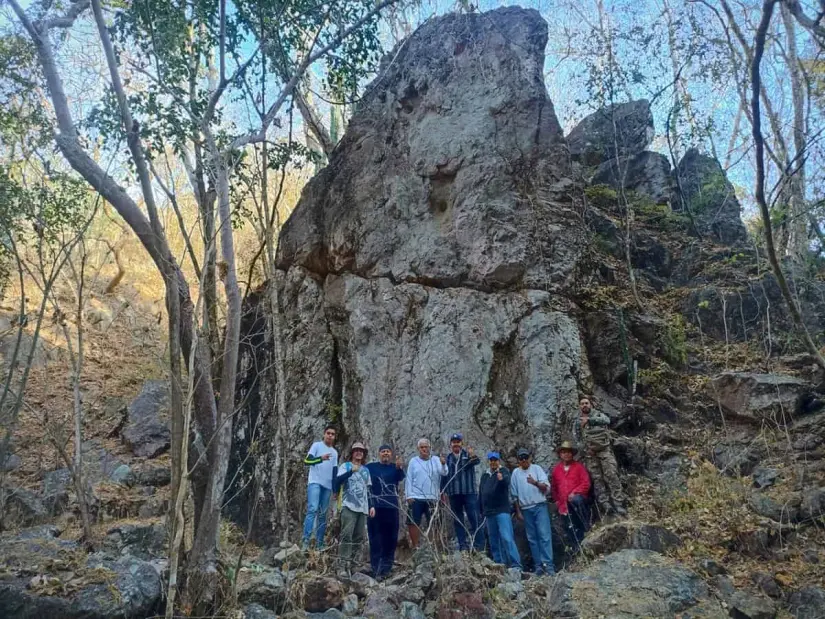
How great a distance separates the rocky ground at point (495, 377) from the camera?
5.91 metres

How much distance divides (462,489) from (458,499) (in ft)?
0.68

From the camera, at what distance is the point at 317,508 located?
797 cm

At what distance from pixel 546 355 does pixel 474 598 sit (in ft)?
15.1

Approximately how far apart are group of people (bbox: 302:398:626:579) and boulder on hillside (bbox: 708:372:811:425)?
103 inches

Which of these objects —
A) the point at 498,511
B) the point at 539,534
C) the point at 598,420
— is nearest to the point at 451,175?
the point at 598,420

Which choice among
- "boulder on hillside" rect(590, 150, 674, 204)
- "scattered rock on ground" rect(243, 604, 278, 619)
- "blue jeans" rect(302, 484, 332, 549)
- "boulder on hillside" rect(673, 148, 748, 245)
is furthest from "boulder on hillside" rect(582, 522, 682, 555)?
"boulder on hillside" rect(590, 150, 674, 204)

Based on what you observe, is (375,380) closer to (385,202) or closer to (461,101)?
(385,202)

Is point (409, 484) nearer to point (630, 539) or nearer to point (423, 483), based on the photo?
point (423, 483)

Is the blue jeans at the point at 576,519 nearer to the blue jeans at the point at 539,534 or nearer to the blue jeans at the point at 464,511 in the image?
the blue jeans at the point at 539,534

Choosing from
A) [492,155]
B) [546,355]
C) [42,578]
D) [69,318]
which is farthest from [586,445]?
[69,318]

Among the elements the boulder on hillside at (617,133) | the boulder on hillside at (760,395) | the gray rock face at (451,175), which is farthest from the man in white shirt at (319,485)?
the boulder on hillside at (617,133)

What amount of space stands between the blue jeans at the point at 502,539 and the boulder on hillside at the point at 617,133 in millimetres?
10635

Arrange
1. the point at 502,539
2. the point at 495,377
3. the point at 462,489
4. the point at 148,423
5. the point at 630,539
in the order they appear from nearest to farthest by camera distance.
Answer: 1. the point at 630,539
2. the point at 502,539
3. the point at 462,489
4. the point at 495,377
5. the point at 148,423

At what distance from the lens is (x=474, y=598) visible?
5637 millimetres
